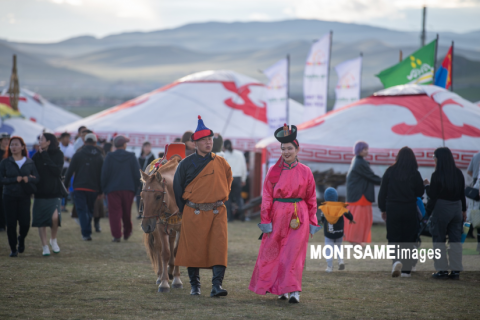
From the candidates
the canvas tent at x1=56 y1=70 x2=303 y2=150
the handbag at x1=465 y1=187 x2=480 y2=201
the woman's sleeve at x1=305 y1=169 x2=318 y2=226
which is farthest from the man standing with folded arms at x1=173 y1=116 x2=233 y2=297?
the canvas tent at x1=56 y1=70 x2=303 y2=150

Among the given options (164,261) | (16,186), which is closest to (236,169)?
(16,186)

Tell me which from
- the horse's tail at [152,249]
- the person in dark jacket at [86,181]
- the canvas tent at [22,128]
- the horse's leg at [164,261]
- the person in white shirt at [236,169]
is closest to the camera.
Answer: the horse's leg at [164,261]

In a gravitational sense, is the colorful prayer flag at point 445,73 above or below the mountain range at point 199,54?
below

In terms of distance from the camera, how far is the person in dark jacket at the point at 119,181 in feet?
27.8

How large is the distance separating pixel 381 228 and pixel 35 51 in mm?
162163

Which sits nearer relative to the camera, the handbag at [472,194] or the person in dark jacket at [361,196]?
the handbag at [472,194]

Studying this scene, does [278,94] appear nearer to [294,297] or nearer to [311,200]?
[311,200]

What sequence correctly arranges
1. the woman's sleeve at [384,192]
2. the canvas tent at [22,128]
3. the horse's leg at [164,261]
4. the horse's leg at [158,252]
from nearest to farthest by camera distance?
the horse's leg at [164,261] < the horse's leg at [158,252] < the woman's sleeve at [384,192] < the canvas tent at [22,128]

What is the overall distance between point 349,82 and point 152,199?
10675 millimetres

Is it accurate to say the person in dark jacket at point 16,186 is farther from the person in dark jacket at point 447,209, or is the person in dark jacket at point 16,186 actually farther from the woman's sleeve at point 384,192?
the person in dark jacket at point 447,209

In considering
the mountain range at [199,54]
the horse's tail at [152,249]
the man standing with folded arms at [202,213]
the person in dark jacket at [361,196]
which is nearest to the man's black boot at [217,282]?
the man standing with folded arms at [202,213]

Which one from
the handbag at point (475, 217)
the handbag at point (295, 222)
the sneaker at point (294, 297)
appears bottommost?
the sneaker at point (294, 297)

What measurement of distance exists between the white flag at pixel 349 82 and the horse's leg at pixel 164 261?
10.2 meters

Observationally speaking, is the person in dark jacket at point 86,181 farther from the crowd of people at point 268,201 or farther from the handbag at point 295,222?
the handbag at point 295,222
